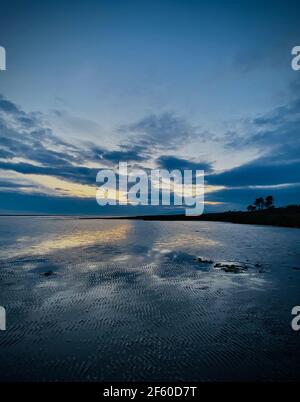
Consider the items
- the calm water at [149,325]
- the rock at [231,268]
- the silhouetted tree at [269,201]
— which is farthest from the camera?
the silhouetted tree at [269,201]

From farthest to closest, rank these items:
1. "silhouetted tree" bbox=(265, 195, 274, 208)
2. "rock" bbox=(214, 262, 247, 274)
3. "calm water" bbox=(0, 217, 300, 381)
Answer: "silhouetted tree" bbox=(265, 195, 274, 208) < "rock" bbox=(214, 262, 247, 274) < "calm water" bbox=(0, 217, 300, 381)

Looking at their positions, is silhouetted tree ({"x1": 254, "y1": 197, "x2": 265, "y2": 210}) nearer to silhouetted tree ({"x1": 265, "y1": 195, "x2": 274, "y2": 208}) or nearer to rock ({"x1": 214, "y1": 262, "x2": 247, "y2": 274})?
silhouetted tree ({"x1": 265, "y1": 195, "x2": 274, "y2": 208})

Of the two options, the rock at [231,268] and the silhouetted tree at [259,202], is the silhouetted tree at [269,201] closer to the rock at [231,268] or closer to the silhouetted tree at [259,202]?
the silhouetted tree at [259,202]

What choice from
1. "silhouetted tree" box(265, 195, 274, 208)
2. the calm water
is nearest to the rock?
the calm water

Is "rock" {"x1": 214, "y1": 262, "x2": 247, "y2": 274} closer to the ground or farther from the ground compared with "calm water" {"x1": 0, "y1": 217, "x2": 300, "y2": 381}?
closer to the ground

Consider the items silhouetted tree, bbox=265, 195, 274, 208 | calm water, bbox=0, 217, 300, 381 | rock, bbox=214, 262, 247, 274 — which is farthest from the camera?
silhouetted tree, bbox=265, 195, 274, 208

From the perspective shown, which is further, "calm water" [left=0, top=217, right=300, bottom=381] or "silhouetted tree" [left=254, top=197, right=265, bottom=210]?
"silhouetted tree" [left=254, top=197, right=265, bottom=210]

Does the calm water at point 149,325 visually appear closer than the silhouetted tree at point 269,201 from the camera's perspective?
Yes

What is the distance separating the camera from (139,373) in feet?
23.6

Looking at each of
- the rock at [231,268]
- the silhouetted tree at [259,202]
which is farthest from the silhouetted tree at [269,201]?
the rock at [231,268]

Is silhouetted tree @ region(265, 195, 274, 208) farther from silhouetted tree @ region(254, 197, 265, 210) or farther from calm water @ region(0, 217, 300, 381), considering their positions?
calm water @ region(0, 217, 300, 381)

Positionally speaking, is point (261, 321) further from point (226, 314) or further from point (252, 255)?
point (252, 255)
